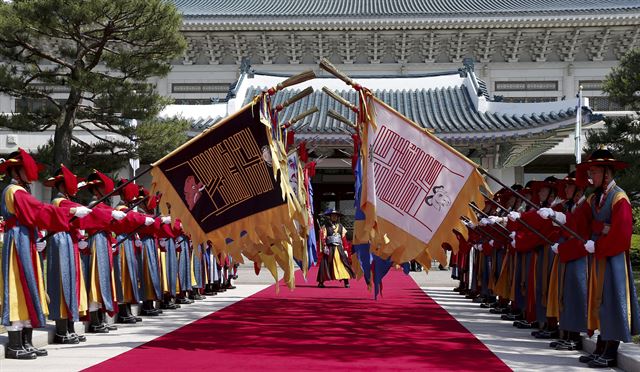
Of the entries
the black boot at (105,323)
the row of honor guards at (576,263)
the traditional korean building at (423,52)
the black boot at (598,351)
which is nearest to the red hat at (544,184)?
the row of honor guards at (576,263)

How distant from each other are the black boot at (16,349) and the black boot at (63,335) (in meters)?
0.78

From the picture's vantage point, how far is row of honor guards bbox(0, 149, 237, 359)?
20.1ft

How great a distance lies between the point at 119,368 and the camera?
18.0ft

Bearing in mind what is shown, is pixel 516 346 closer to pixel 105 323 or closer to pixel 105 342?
pixel 105 342

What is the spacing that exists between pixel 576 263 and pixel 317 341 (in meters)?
2.44

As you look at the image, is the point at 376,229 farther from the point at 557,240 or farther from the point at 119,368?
the point at 119,368

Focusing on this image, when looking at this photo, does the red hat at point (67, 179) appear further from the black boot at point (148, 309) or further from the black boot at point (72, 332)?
the black boot at point (148, 309)

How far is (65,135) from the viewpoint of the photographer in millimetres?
14086

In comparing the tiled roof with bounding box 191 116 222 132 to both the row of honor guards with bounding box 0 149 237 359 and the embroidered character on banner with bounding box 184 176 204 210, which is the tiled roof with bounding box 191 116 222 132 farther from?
the embroidered character on banner with bounding box 184 176 204 210

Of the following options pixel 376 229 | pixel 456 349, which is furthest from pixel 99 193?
pixel 456 349

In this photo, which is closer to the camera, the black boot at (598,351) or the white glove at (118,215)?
the black boot at (598,351)

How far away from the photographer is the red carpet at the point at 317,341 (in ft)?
18.8

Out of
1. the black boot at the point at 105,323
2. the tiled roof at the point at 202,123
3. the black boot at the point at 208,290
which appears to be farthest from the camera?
the tiled roof at the point at 202,123

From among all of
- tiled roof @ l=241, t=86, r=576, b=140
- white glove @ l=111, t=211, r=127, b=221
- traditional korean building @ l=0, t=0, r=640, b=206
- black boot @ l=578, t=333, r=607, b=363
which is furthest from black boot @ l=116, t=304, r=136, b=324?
traditional korean building @ l=0, t=0, r=640, b=206
